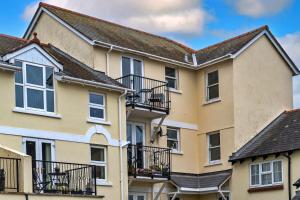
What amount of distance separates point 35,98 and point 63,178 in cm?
327

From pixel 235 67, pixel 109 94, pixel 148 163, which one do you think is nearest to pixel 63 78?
pixel 109 94

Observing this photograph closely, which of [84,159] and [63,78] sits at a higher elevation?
[63,78]

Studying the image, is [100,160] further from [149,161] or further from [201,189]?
[201,189]

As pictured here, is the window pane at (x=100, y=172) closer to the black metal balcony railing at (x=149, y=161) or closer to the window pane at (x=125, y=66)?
the black metal balcony railing at (x=149, y=161)

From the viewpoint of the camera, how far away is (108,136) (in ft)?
91.9

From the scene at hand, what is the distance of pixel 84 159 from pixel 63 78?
3202mm

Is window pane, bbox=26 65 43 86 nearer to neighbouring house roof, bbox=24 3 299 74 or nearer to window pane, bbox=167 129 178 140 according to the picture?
neighbouring house roof, bbox=24 3 299 74

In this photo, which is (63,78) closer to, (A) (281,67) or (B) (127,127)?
(B) (127,127)

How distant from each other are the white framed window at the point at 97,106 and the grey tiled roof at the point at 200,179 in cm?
585

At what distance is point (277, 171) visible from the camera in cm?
3067

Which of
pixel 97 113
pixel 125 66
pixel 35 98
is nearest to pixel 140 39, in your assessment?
pixel 125 66

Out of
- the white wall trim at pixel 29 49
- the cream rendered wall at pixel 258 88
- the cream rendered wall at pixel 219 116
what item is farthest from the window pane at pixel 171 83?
the white wall trim at pixel 29 49

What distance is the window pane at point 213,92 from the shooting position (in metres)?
33.8

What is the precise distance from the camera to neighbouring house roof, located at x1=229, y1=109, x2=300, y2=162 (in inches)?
1206
